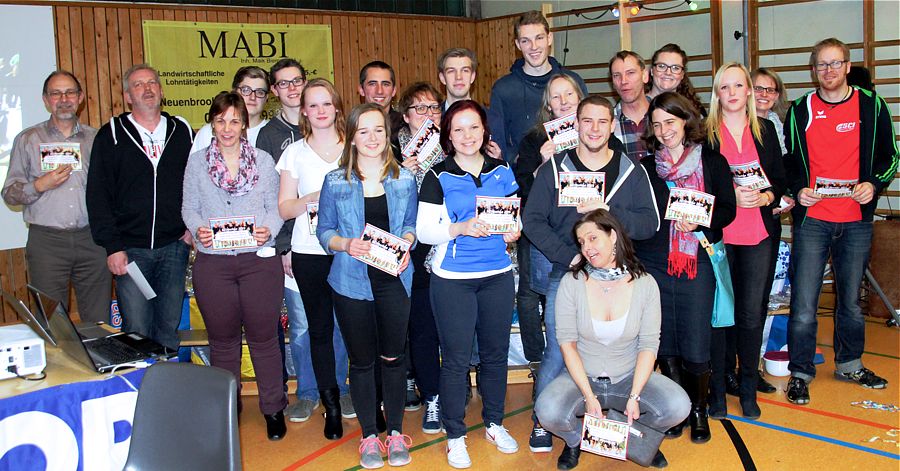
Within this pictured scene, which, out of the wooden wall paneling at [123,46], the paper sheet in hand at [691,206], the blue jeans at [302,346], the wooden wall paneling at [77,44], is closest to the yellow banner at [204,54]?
the wooden wall paneling at [123,46]

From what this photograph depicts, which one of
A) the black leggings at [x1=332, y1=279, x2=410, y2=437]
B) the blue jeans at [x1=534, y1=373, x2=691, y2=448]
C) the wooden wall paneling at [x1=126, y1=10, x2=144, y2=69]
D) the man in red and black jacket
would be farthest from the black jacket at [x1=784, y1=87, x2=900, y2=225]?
the wooden wall paneling at [x1=126, y1=10, x2=144, y2=69]

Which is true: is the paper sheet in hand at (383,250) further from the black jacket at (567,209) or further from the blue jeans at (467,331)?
the black jacket at (567,209)

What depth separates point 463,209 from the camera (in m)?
3.53

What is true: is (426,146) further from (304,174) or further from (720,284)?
(720,284)

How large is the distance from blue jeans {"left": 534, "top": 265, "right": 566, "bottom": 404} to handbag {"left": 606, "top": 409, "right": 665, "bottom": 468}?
0.36 m

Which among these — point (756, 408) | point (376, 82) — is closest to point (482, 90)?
point (376, 82)

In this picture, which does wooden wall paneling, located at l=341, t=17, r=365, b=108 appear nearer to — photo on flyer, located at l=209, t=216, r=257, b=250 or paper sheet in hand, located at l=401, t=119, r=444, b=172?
paper sheet in hand, located at l=401, t=119, r=444, b=172

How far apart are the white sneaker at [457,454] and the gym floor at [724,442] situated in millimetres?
49

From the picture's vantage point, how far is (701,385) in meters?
3.76

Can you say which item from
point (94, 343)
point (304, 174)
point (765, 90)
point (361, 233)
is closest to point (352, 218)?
point (361, 233)

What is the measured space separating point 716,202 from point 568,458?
132 centimetres

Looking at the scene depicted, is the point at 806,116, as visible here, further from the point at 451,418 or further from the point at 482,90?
the point at 482,90

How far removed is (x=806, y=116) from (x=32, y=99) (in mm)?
6172

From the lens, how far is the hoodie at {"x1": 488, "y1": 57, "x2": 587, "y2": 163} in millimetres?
4328
